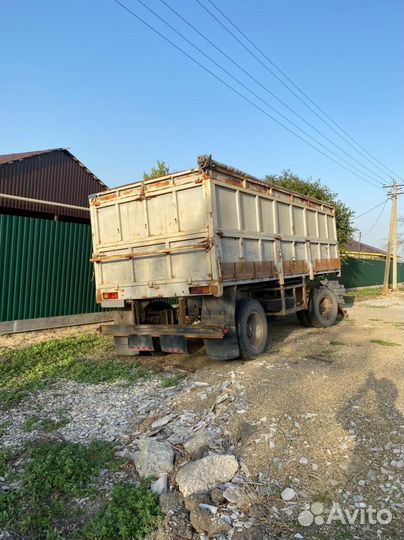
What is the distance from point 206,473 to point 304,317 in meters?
7.46

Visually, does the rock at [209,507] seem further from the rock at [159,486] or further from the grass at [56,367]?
the grass at [56,367]

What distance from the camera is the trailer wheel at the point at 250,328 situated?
21.9 feet

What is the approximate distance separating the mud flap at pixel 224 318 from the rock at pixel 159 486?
10.2ft

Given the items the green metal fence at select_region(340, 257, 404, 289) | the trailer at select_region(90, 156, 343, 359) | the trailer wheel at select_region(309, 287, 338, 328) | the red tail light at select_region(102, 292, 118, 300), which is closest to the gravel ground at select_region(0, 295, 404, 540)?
the trailer at select_region(90, 156, 343, 359)

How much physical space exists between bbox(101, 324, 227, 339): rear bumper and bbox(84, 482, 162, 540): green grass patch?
3.09m

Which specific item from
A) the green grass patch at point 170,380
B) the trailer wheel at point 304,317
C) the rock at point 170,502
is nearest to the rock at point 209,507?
the rock at point 170,502

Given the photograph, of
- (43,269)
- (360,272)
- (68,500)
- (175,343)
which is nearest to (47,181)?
(43,269)

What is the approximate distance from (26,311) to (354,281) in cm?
2274

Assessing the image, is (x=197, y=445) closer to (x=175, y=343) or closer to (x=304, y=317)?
(x=175, y=343)

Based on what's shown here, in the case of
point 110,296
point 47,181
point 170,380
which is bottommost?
point 170,380

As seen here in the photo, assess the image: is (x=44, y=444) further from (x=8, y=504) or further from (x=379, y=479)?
(x=379, y=479)

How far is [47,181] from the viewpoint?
17.9 m

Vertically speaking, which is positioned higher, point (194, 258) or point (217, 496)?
point (194, 258)

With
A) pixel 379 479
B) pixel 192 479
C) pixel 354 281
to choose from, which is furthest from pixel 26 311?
pixel 354 281
